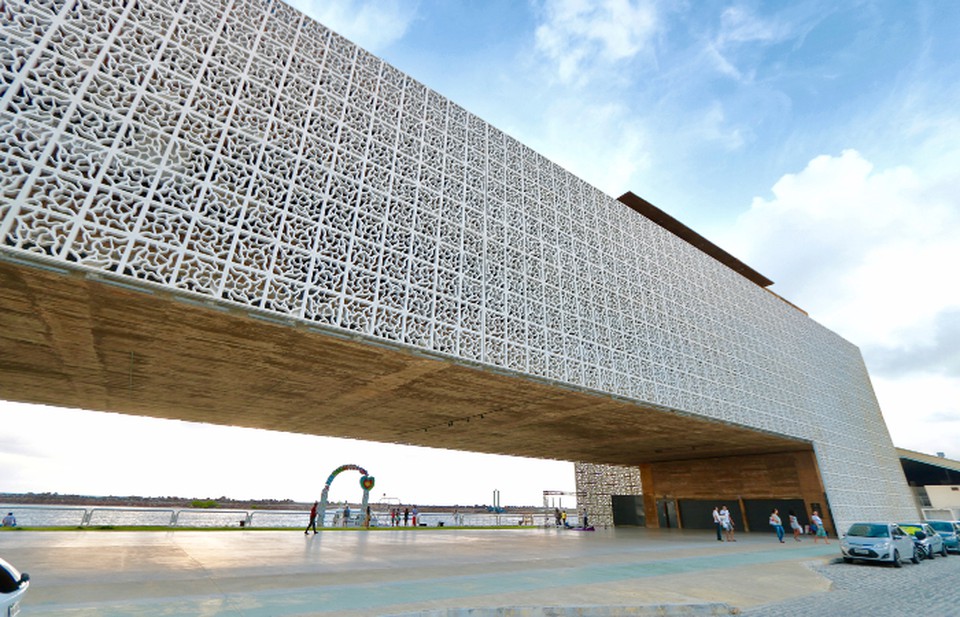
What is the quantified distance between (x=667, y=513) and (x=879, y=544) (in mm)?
16856

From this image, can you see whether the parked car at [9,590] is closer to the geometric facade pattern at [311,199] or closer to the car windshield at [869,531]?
the geometric facade pattern at [311,199]

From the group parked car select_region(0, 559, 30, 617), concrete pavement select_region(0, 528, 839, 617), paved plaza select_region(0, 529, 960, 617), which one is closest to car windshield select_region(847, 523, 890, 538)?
paved plaza select_region(0, 529, 960, 617)

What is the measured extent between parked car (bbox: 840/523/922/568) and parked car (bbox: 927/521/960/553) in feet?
19.6

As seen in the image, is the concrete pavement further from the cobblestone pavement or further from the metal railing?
the metal railing

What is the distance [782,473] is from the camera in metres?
23.6

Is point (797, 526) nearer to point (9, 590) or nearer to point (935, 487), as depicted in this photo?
point (9, 590)

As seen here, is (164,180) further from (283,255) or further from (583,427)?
(583,427)

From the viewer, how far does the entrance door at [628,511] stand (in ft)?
102

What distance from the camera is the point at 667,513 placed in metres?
28.9

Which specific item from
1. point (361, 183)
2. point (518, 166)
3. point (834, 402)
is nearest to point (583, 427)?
point (518, 166)

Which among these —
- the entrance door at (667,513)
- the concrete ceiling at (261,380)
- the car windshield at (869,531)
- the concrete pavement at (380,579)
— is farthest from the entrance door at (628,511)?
the car windshield at (869,531)

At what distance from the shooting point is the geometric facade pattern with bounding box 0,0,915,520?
745 cm

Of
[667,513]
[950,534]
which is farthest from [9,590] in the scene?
[667,513]

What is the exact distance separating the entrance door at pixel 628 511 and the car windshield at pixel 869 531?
17664 mm
